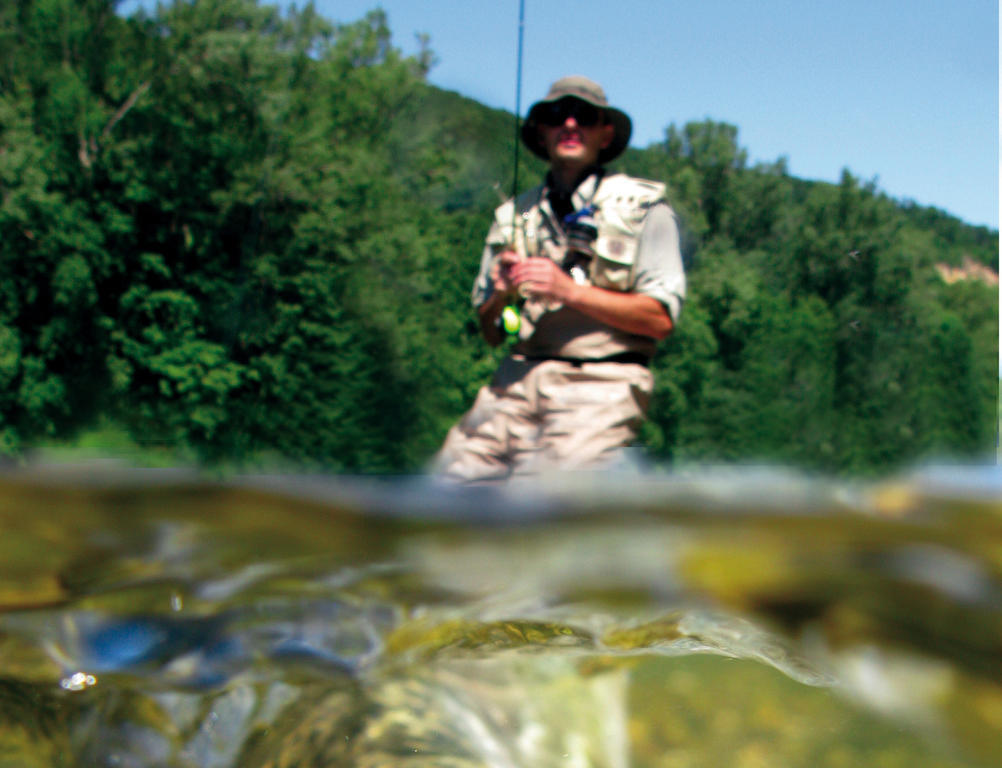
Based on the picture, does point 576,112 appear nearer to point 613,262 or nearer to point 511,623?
point 613,262

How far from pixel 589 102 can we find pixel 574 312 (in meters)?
0.33

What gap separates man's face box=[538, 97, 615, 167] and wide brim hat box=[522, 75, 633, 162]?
0.06ft

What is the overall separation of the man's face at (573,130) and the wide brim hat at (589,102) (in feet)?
0.06

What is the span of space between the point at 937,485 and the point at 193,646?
15.4 inches

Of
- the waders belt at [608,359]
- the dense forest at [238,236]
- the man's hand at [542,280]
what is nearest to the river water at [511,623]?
the man's hand at [542,280]

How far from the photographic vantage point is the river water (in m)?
0.43

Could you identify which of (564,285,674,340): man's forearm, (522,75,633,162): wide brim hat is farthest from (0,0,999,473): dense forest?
(564,285,674,340): man's forearm

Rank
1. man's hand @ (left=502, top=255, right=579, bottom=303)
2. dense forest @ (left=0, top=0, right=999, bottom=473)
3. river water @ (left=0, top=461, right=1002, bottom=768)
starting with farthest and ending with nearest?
dense forest @ (left=0, top=0, right=999, bottom=473) → man's hand @ (left=502, top=255, right=579, bottom=303) → river water @ (left=0, top=461, right=1002, bottom=768)

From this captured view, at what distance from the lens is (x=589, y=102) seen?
163 centimetres

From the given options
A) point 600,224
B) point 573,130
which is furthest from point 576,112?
point 600,224

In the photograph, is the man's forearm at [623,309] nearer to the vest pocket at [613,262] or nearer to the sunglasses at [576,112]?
the vest pocket at [613,262]

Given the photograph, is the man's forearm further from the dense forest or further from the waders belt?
the dense forest

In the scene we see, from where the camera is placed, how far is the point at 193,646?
0.55 meters

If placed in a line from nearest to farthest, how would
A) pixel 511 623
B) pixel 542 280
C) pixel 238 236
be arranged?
pixel 511 623 → pixel 542 280 → pixel 238 236
